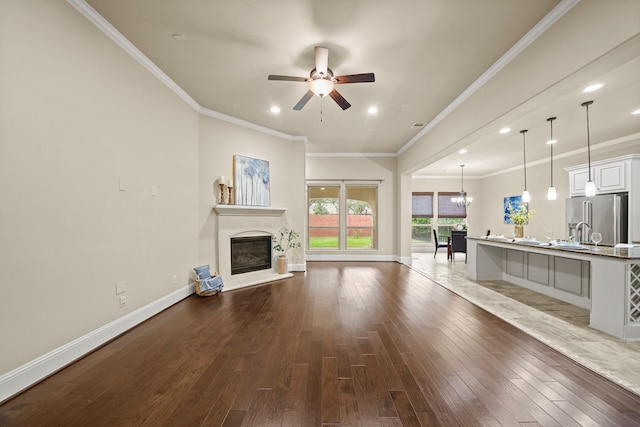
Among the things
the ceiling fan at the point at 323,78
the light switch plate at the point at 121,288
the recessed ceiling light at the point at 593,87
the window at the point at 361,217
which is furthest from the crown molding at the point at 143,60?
the recessed ceiling light at the point at 593,87

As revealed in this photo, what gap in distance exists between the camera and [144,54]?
10.0 feet

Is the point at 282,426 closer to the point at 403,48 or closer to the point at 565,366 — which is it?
the point at 565,366

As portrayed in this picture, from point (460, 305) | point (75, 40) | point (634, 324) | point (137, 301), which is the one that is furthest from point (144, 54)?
point (634, 324)

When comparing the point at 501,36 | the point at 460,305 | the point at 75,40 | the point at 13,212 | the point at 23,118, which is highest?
the point at 501,36

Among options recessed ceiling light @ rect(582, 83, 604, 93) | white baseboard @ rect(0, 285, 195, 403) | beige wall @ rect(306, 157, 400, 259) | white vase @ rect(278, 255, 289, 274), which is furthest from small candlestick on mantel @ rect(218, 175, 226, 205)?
recessed ceiling light @ rect(582, 83, 604, 93)

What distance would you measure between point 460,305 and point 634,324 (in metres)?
1.60

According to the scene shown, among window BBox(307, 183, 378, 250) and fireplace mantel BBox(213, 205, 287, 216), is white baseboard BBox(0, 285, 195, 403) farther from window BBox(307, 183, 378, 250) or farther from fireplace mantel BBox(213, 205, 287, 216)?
window BBox(307, 183, 378, 250)

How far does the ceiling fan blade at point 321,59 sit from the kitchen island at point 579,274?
3599 mm

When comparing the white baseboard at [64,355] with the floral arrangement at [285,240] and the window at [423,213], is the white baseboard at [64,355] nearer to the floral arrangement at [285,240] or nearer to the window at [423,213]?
the floral arrangement at [285,240]

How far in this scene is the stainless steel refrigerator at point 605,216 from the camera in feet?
17.3

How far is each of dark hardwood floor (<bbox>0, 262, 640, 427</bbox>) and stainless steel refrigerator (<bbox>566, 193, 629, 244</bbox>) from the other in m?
4.33

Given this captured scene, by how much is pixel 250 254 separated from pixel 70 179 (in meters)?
3.39

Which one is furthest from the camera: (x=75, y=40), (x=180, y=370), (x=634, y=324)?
(x=634, y=324)

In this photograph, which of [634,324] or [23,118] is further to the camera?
[634,324]
